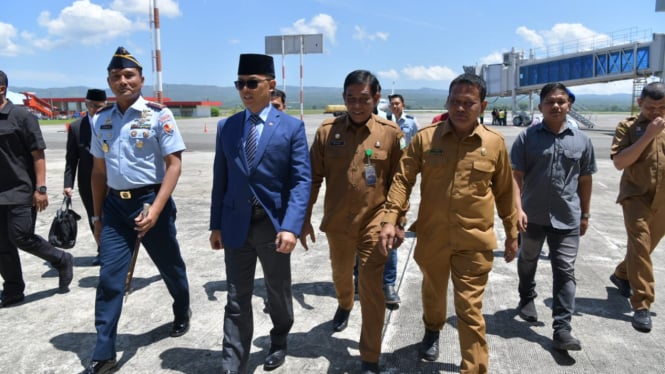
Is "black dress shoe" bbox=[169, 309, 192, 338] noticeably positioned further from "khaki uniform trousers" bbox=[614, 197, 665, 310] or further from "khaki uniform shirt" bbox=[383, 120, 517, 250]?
"khaki uniform trousers" bbox=[614, 197, 665, 310]

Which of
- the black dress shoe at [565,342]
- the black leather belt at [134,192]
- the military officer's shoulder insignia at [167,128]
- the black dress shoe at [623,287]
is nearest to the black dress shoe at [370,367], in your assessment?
the black dress shoe at [565,342]

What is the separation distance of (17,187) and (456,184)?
11.9ft

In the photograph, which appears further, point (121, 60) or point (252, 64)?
point (121, 60)

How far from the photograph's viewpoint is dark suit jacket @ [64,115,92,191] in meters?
5.05

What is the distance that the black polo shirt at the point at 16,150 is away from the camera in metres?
4.06

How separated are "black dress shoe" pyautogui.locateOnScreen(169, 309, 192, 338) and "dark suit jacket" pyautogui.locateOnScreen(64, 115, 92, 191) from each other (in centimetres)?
238

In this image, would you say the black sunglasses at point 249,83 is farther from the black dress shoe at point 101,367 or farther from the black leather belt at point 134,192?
the black dress shoe at point 101,367

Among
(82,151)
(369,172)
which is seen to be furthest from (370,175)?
(82,151)

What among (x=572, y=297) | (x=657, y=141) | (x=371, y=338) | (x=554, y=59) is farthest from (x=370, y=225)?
(x=554, y=59)

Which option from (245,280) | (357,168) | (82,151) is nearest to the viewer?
(245,280)

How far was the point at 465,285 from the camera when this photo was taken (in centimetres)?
288

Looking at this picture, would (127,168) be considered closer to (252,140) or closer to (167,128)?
(167,128)

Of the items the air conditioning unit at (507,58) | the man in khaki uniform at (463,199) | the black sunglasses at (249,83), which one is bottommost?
the man in khaki uniform at (463,199)

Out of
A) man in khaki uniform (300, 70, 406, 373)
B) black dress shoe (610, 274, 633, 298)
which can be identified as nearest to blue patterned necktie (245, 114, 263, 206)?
man in khaki uniform (300, 70, 406, 373)
